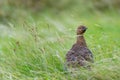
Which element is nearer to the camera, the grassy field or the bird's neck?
the grassy field

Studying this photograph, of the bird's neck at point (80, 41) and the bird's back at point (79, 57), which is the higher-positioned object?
the bird's neck at point (80, 41)

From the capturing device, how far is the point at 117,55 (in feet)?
18.7

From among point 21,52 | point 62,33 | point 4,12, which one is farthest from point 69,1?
point 21,52

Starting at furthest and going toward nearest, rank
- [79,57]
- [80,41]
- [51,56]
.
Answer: [51,56], [80,41], [79,57]

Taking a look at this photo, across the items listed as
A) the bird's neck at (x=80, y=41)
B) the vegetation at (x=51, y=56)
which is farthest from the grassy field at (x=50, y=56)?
the bird's neck at (x=80, y=41)

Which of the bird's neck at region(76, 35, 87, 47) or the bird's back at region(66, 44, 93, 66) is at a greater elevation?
the bird's neck at region(76, 35, 87, 47)

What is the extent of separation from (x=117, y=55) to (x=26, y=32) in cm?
130

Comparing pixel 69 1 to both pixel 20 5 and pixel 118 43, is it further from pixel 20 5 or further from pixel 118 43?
pixel 118 43

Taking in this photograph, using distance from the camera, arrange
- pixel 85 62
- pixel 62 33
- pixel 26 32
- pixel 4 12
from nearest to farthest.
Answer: pixel 85 62 < pixel 26 32 < pixel 62 33 < pixel 4 12

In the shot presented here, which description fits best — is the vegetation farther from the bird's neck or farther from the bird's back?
the bird's neck

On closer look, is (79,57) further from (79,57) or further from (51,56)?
(51,56)

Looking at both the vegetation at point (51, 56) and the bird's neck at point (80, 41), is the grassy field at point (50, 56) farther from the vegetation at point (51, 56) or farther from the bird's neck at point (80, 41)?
the bird's neck at point (80, 41)

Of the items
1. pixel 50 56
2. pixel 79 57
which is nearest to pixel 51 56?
pixel 50 56

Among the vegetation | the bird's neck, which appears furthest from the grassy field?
the bird's neck
